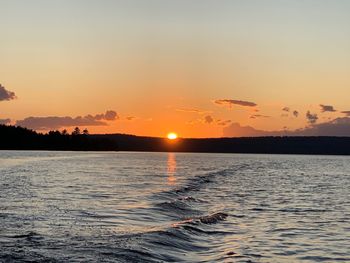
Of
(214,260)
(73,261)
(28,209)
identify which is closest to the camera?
(73,261)

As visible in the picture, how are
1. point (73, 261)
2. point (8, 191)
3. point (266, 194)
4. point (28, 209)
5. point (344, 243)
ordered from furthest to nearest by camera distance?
point (266, 194) < point (8, 191) < point (28, 209) < point (344, 243) < point (73, 261)

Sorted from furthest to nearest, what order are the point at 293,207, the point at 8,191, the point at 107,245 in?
the point at 8,191 → the point at 293,207 → the point at 107,245

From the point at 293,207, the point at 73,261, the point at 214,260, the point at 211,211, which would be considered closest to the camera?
the point at 73,261

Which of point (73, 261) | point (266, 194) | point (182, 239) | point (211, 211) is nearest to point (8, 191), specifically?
point (211, 211)

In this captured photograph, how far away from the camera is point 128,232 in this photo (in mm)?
24000

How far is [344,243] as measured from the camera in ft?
75.1

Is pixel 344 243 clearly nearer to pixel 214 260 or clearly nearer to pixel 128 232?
pixel 214 260

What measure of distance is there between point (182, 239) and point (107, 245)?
4.01 m

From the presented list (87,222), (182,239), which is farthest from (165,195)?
(182,239)

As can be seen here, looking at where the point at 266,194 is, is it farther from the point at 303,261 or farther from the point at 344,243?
the point at 303,261

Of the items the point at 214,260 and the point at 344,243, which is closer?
the point at 214,260

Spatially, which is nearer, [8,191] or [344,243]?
[344,243]

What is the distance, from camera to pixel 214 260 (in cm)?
1900

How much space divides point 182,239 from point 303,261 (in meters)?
5.76
